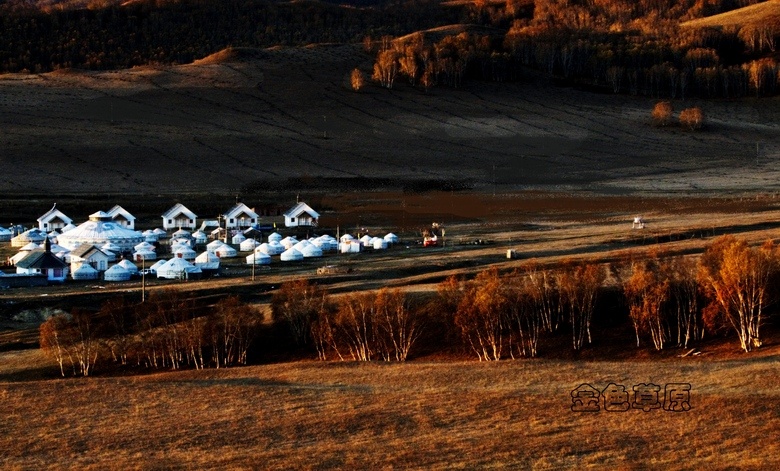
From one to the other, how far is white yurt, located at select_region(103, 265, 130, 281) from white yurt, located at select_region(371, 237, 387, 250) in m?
16.5

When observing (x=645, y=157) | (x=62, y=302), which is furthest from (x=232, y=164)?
(x=62, y=302)

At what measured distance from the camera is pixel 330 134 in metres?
135

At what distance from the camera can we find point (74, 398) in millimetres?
35281

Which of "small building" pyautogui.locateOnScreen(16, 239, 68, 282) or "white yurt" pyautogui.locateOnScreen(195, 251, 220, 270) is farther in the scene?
"white yurt" pyautogui.locateOnScreen(195, 251, 220, 270)

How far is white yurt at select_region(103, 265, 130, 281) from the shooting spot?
213 ft

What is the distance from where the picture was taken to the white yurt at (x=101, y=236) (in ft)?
255

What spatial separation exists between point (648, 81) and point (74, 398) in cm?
14521

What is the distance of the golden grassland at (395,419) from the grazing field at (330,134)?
2806 inches

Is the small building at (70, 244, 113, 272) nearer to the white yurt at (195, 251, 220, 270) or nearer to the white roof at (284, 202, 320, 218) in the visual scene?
the white yurt at (195, 251, 220, 270)

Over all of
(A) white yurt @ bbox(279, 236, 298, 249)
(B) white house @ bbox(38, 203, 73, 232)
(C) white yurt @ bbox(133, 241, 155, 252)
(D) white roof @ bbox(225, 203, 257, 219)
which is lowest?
(A) white yurt @ bbox(279, 236, 298, 249)

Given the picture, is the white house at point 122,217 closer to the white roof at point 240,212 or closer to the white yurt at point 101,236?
the white yurt at point 101,236

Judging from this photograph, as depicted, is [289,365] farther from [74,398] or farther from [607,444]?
[607,444]

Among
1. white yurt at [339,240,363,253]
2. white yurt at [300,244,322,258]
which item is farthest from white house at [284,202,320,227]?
white yurt at [300,244,322,258]

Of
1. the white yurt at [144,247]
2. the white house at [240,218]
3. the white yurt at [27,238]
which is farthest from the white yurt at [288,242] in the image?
the white yurt at [27,238]
